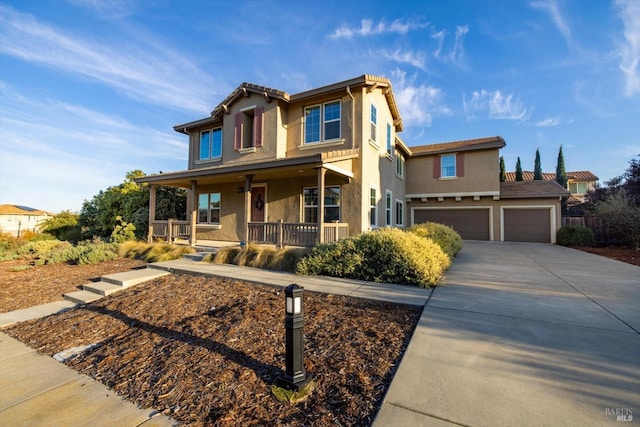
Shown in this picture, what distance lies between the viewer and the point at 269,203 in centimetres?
1229

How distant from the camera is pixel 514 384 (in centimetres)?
243

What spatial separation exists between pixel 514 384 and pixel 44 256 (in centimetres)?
1492

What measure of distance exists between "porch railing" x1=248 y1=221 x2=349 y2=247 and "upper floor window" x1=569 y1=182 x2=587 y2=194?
38.1 metres

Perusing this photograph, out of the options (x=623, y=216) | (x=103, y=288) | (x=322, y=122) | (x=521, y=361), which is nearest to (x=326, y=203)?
(x=322, y=122)

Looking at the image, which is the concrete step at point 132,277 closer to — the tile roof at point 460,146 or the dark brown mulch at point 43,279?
the dark brown mulch at point 43,279

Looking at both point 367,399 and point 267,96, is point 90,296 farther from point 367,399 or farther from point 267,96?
point 267,96

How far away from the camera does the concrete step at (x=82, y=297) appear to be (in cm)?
609

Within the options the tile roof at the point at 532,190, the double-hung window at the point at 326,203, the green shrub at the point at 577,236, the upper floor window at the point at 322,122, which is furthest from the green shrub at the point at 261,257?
the green shrub at the point at 577,236

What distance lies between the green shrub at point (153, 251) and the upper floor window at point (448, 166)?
15435 mm

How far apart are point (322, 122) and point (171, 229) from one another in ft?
27.2

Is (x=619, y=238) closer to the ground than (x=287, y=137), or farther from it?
closer to the ground

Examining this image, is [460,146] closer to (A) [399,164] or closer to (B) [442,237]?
(A) [399,164]

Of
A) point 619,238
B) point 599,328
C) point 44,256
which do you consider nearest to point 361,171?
point 599,328

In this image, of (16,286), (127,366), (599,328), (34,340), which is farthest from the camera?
(16,286)
